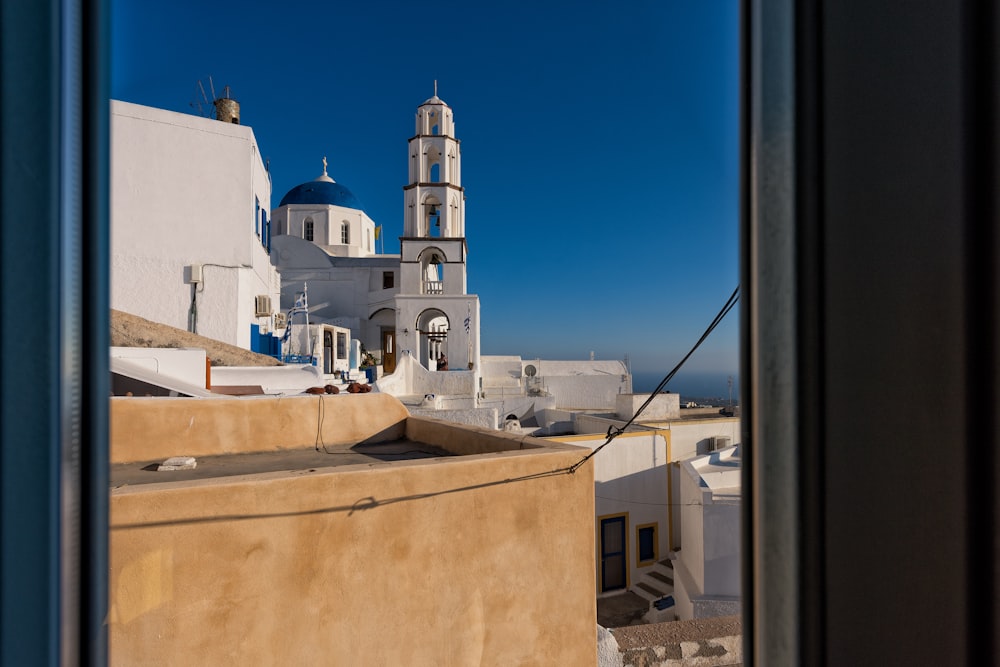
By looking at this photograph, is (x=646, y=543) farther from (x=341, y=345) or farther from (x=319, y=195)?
(x=319, y=195)

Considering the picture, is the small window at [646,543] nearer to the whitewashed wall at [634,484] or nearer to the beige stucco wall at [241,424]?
the whitewashed wall at [634,484]

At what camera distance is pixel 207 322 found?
1218 centimetres

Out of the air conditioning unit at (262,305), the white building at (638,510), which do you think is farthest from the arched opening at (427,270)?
the white building at (638,510)

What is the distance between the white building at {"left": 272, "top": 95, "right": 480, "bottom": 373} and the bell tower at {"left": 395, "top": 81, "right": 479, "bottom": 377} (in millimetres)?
34

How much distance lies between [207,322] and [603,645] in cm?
1129

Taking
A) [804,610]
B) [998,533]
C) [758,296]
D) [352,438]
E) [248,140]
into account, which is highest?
[248,140]

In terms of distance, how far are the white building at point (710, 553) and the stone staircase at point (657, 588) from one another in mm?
604

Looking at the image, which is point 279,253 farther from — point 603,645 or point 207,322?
point 603,645

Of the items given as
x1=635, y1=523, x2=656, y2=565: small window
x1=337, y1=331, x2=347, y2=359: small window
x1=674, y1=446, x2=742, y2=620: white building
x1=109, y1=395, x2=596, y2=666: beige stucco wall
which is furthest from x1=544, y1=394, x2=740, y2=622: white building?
x1=337, y1=331, x2=347, y2=359: small window

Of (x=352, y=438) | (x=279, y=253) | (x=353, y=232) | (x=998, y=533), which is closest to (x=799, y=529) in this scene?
(x=998, y=533)

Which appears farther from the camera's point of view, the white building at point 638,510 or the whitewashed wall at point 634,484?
the whitewashed wall at point 634,484

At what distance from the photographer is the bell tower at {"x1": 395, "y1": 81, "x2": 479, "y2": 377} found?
18.5 meters

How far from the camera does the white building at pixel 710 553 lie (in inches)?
281

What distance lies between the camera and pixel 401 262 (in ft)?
63.2
